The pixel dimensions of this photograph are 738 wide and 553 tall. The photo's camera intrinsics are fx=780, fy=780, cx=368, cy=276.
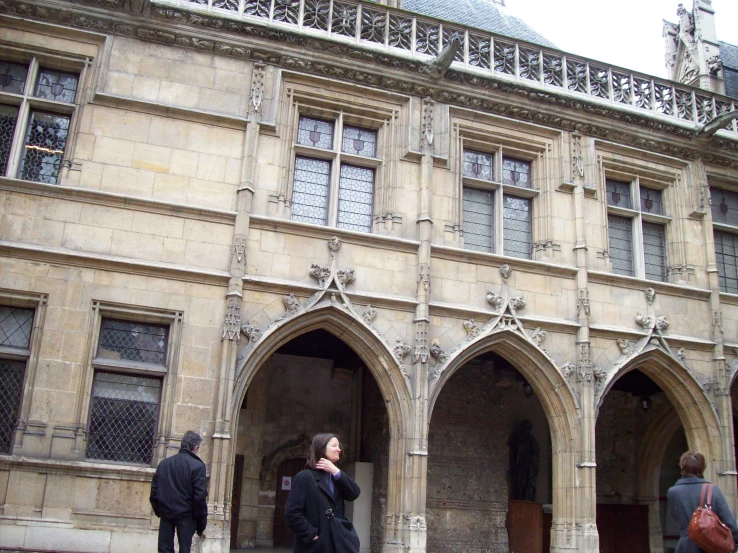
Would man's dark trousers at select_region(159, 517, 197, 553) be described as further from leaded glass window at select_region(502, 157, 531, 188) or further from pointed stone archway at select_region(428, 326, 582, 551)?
leaded glass window at select_region(502, 157, 531, 188)

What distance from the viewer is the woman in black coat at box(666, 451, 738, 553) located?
473 cm

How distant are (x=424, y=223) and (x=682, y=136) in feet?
16.1

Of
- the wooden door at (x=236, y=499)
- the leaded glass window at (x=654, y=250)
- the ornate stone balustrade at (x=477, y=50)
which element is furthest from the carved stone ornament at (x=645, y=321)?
the wooden door at (x=236, y=499)

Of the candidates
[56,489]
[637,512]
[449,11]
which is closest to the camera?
[56,489]

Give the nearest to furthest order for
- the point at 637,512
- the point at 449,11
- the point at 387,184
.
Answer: the point at 387,184 < the point at 637,512 < the point at 449,11

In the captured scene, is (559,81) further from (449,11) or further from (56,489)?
(56,489)

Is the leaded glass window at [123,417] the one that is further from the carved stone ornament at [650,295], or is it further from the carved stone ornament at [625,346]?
the carved stone ornament at [650,295]

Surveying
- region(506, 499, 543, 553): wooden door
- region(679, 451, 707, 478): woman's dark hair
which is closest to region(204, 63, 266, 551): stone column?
region(506, 499, 543, 553): wooden door

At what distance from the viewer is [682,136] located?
Answer: 12.4 meters

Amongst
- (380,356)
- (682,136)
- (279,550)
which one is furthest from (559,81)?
(279,550)

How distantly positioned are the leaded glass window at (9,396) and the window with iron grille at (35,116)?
228 centimetres

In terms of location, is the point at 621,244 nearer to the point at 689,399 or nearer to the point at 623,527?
the point at 689,399

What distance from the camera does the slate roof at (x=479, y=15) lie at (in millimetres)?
14531

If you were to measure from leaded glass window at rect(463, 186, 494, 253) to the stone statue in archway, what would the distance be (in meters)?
3.50
